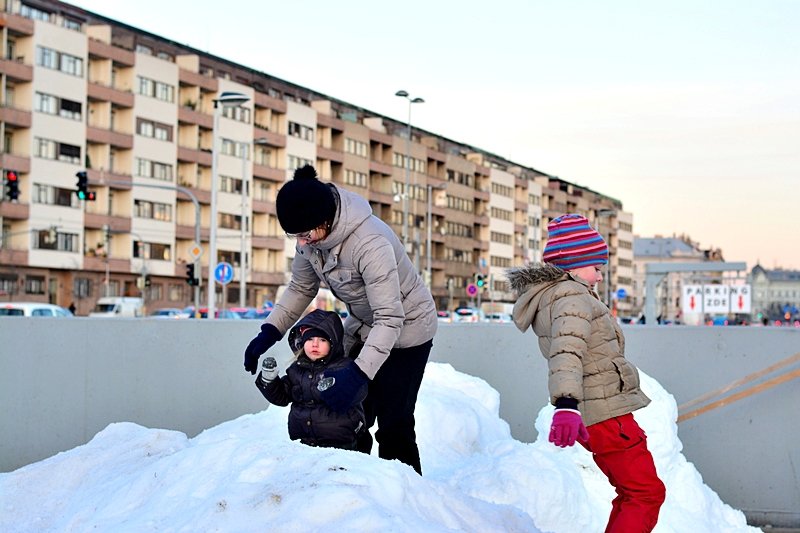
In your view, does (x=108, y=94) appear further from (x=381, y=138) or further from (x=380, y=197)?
(x=380, y=197)

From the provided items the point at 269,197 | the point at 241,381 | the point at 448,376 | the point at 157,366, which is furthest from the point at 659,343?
the point at 269,197

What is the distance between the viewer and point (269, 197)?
8644cm

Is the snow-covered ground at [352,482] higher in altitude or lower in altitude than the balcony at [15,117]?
lower

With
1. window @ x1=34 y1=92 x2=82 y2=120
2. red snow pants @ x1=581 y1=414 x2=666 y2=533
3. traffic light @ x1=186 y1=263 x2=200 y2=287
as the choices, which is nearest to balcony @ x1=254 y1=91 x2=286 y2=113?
window @ x1=34 y1=92 x2=82 y2=120

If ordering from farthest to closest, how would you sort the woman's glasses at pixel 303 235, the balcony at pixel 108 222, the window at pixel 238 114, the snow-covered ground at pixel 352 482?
the window at pixel 238 114
the balcony at pixel 108 222
the woman's glasses at pixel 303 235
the snow-covered ground at pixel 352 482

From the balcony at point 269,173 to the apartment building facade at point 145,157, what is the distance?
0.16 metres

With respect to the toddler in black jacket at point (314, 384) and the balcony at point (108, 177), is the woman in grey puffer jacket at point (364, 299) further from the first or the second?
the balcony at point (108, 177)

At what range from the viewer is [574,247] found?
4855mm

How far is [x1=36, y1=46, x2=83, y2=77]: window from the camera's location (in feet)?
213

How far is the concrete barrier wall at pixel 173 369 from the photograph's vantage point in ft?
28.3

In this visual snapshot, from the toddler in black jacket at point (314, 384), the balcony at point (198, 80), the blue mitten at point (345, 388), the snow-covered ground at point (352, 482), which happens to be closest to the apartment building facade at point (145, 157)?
the balcony at point (198, 80)

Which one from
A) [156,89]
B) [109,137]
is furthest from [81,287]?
[156,89]

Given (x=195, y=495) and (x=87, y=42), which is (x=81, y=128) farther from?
(x=195, y=495)

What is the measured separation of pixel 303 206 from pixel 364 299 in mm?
687
